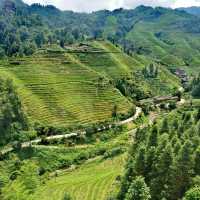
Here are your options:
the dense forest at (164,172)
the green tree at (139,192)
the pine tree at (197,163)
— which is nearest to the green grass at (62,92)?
the dense forest at (164,172)

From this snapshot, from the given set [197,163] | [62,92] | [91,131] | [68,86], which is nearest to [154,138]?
[197,163]

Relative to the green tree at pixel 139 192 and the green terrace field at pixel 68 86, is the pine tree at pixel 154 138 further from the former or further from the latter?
the green terrace field at pixel 68 86

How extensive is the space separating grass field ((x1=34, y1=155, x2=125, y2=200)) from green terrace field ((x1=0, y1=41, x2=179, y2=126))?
32657 millimetres

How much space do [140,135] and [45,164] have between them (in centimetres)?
3291

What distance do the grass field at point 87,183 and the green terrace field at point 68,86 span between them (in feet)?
107

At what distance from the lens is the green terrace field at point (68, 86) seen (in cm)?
13725

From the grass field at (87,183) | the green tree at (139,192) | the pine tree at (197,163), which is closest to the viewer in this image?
the green tree at (139,192)

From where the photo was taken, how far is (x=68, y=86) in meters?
157

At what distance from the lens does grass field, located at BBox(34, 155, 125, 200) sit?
257 feet

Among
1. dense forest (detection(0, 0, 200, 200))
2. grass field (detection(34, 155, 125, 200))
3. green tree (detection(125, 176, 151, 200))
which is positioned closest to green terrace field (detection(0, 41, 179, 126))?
dense forest (detection(0, 0, 200, 200))

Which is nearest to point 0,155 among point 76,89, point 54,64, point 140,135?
point 140,135

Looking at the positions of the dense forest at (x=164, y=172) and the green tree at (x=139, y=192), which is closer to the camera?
the green tree at (x=139, y=192)

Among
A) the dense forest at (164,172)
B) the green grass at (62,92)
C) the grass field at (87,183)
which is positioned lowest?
the grass field at (87,183)

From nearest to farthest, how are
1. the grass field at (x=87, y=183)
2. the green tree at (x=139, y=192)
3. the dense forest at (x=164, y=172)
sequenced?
the green tree at (x=139, y=192)
the dense forest at (x=164, y=172)
the grass field at (x=87, y=183)
